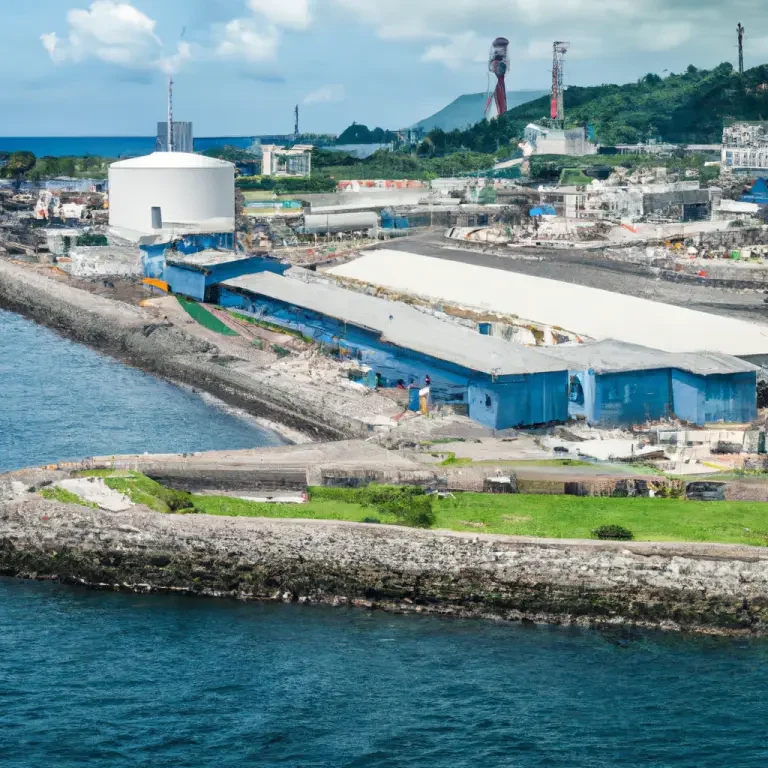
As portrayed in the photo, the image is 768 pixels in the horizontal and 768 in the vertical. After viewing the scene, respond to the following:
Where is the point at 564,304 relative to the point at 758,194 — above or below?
below

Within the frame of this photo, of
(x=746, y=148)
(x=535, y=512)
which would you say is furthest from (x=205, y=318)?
(x=746, y=148)

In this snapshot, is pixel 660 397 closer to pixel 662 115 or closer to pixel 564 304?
pixel 564 304

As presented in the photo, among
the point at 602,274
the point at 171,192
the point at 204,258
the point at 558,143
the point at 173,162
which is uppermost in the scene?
A: the point at 558,143

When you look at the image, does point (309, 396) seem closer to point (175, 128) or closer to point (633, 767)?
point (633, 767)

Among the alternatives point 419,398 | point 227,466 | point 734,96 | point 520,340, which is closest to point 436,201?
point 520,340

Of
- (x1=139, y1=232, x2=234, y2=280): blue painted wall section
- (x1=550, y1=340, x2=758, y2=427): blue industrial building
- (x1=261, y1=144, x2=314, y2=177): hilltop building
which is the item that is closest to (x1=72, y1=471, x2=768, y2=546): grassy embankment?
(x1=550, y1=340, x2=758, y2=427): blue industrial building

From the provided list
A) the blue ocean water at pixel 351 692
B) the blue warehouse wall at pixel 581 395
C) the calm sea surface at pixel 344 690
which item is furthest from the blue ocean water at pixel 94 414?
the blue ocean water at pixel 351 692

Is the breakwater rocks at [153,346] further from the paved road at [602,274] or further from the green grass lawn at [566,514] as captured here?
the paved road at [602,274]
